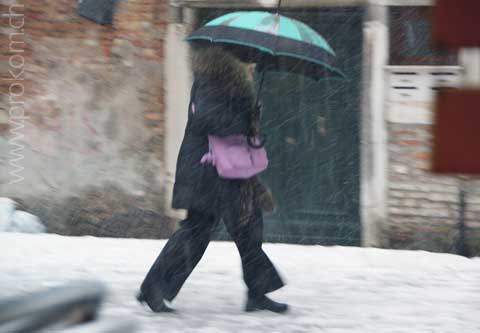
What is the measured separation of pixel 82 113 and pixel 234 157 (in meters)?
4.84

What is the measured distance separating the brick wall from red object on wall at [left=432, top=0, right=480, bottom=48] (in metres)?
7.82

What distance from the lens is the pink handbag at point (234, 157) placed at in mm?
5785

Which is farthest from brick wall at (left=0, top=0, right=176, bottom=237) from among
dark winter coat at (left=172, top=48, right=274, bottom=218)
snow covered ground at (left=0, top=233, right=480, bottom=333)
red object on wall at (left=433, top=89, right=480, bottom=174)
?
red object on wall at (left=433, top=89, right=480, bottom=174)

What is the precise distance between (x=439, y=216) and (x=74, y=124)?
3.75 m

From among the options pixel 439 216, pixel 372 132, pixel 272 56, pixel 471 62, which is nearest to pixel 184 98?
pixel 372 132

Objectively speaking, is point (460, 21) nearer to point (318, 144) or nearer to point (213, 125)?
point (213, 125)

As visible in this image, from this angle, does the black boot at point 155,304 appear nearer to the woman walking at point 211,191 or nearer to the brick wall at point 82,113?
the woman walking at point 211,191

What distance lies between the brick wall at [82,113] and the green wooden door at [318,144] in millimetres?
839

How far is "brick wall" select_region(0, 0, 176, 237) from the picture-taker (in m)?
10.2

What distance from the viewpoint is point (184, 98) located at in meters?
10.1

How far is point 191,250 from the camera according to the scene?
5.87m

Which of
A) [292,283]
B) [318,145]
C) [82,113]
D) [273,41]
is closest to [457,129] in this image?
[273,41]

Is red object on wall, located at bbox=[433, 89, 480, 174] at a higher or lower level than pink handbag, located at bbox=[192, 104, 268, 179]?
higher

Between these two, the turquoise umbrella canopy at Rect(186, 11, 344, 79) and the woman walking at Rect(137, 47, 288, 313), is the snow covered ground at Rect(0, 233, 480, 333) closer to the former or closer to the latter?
the woman walking at Rect(137, 47, 288, 313)
